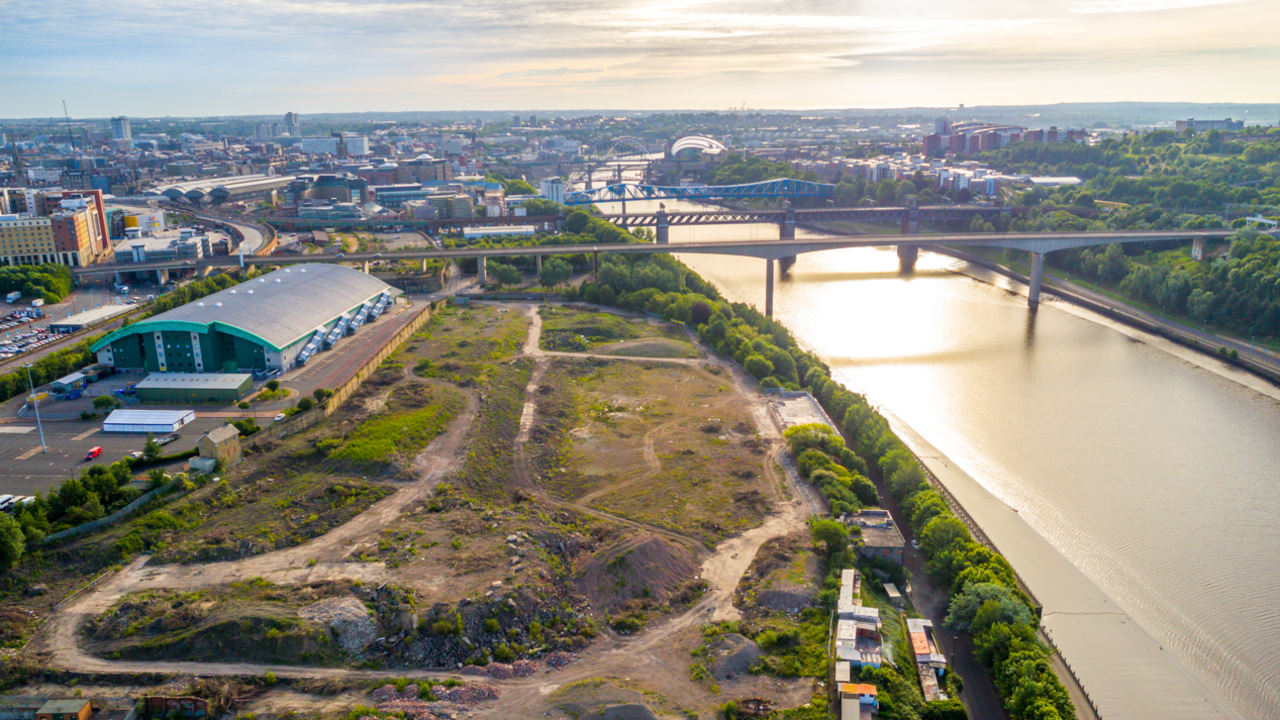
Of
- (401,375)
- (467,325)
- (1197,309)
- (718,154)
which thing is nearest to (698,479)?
(401,375)

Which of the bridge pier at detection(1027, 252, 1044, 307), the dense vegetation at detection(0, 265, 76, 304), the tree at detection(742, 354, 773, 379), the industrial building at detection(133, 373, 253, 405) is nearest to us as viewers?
the industrial building at detection(133, 373, 253, 405)

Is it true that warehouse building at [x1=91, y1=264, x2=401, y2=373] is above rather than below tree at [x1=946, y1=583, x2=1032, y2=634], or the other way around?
above

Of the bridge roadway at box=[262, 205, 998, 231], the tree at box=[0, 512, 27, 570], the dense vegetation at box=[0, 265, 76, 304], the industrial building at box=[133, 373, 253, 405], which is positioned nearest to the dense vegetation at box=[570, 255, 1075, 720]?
the tree at box=[0, 512, 27, 570]

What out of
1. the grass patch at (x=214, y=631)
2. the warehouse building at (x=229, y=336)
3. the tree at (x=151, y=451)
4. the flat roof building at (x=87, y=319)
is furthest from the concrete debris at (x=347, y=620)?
the flat roof building at (x=87, y=319)

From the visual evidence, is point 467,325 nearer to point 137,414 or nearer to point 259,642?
point 137,414

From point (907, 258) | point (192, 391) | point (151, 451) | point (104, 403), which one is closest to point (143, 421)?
point (104, 403)

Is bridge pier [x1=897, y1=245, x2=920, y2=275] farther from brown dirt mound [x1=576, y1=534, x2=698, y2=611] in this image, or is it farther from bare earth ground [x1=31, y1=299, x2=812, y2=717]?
brown dirt mound [x1=576, y1=534, x2=698, y2=611]

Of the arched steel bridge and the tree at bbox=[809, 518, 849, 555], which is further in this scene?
the arched steel bridge

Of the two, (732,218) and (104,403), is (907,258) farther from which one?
(104,403)
